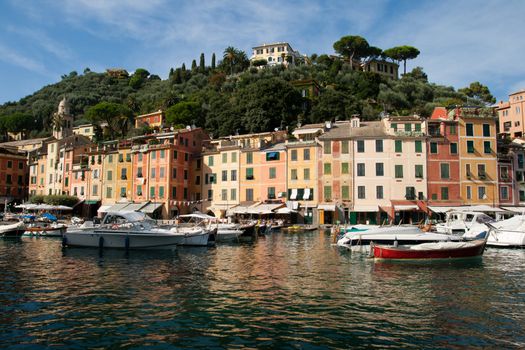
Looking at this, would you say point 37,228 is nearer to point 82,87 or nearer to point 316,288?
point 316,288

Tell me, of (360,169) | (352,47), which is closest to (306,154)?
(360,169)

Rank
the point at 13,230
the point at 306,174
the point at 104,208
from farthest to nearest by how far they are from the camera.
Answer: the point at 104,208 < the point at 306,174 < the point at 13,230

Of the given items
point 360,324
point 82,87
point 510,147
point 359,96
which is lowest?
point 360,324

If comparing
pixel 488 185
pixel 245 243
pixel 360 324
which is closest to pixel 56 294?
pixel 360 324

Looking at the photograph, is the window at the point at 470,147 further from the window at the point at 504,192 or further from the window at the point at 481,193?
the window at the point at 504,192

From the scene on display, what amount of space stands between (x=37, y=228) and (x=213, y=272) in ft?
101

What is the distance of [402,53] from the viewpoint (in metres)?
136

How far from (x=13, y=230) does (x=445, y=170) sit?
50.3 m

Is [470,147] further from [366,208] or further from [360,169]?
[366,208]

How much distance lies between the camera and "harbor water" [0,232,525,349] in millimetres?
12375

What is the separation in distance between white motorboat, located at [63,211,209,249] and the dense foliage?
4777 centimetres

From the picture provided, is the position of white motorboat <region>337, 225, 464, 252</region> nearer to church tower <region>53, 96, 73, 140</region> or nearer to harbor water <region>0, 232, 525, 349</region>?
harbor water <region>0, 232, 525, 349</region>

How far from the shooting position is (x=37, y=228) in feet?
149

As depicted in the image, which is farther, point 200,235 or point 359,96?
point 359,96
